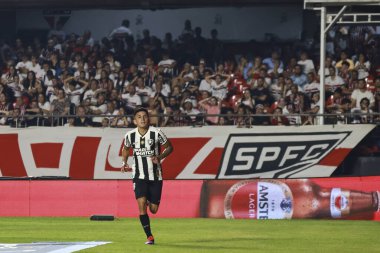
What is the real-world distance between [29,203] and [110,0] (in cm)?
1032

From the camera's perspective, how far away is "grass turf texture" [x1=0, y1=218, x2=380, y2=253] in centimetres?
1463

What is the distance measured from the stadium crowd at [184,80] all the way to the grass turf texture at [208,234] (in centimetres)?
404

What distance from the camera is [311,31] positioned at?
30.7 meters

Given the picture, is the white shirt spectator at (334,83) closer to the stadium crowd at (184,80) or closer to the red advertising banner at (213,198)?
the stadium crowd at (184,80)

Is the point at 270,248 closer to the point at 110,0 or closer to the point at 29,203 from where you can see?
the point at 29,203

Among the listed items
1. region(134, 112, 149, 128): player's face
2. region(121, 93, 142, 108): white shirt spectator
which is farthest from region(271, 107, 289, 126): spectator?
region(134, 112, 149, 128): player's face

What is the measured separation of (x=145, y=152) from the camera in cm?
1520

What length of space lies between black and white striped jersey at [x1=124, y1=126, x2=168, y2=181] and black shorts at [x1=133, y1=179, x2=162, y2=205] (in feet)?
0.26

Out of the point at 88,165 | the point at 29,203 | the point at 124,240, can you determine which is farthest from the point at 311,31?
the point at 124,240

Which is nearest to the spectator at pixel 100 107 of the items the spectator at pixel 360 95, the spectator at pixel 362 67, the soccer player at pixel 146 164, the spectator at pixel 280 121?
the spectator at pixel 280 121

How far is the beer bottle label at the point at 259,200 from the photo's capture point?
68.8 feet

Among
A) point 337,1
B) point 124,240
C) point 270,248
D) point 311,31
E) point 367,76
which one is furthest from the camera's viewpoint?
point 311,31

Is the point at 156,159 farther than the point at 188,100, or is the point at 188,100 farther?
the point at 188,100

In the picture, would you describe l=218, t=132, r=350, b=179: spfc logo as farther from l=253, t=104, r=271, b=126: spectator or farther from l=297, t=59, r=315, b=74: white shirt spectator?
l=297, t=59, r=315, b=74: white shirt spectator
